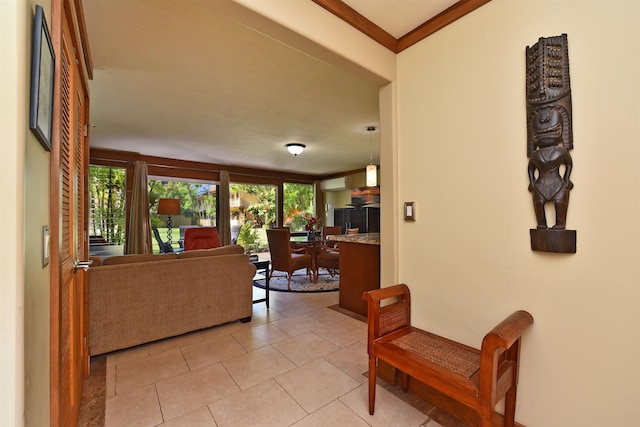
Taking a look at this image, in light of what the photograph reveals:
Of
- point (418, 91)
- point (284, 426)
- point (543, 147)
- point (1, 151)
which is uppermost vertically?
point (418, 91)

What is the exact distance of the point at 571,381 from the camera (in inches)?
50.6

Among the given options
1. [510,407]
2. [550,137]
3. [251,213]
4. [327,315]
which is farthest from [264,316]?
[251,213]

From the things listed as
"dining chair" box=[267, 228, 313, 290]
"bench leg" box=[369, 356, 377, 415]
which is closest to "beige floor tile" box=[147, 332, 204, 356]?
"bench leg" box=[369, 356, 377, 415]

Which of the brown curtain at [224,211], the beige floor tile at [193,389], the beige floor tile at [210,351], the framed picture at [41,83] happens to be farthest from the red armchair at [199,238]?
the framed picture at [41,83]

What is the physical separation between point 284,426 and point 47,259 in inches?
55.4

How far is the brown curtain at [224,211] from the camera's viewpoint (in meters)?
6.60

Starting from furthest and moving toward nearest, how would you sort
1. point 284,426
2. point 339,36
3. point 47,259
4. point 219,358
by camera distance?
1. point 219,358
2. point 339,36
3. point 284,426
4. point 47,259

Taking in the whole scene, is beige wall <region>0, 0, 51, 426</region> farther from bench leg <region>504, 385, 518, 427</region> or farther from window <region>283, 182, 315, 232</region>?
window <region>283, 182, 315, 232</region>

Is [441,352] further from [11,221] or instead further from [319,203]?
[319,203]

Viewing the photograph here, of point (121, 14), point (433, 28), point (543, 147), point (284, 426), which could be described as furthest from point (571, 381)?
→ point (121, 14)

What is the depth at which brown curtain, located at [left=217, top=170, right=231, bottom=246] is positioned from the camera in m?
6.60

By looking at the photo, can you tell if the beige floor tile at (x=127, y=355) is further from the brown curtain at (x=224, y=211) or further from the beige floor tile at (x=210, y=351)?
the brown curtain at (x=224, y=211)

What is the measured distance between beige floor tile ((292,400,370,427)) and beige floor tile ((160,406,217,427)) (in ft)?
1.62

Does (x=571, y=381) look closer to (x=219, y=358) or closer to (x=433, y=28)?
(x=433, y=28)
